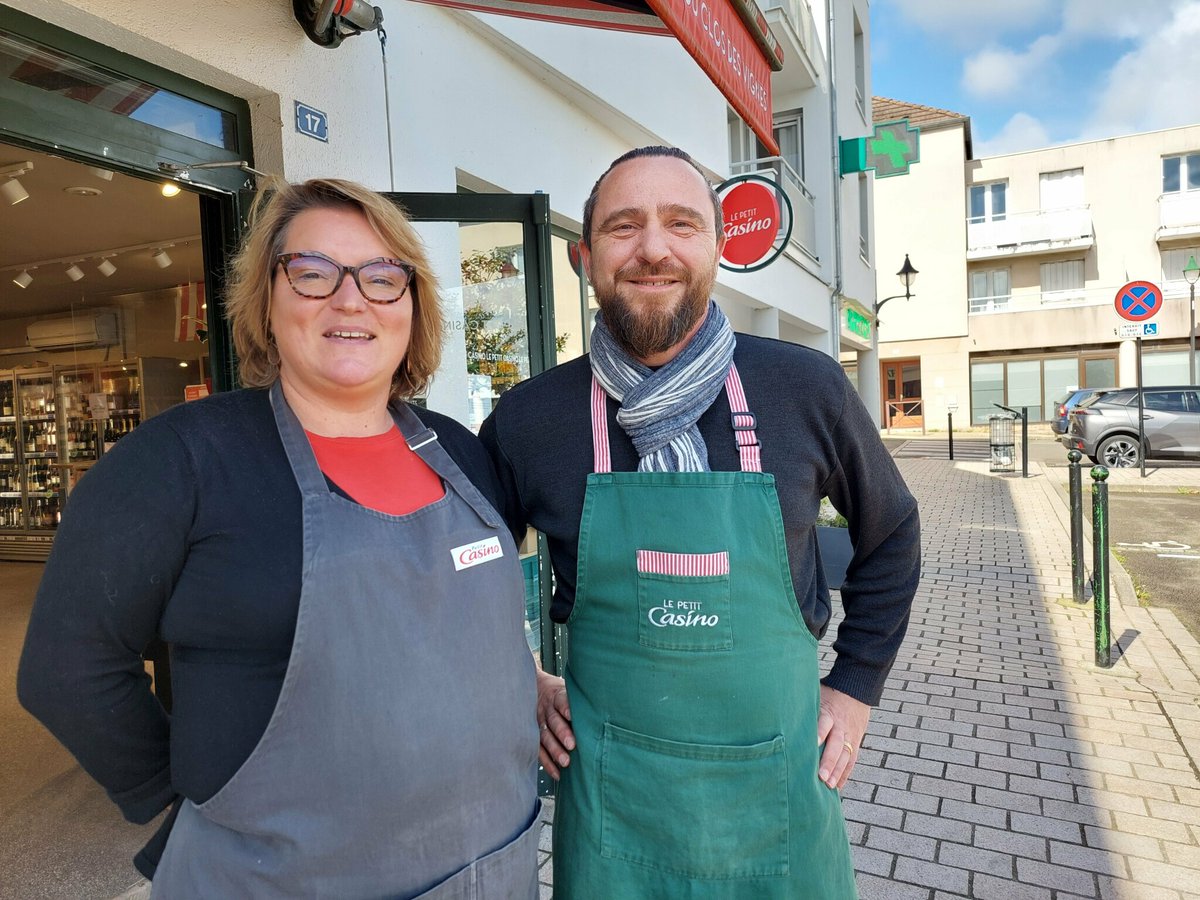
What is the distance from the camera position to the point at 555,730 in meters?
1.62

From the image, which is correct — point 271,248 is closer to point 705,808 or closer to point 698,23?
point 705,808

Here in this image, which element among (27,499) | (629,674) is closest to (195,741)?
(629,674)

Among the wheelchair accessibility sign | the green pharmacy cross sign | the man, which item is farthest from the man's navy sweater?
the wheelchair accessibility sign

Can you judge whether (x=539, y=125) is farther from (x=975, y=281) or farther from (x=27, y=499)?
(x=975, y=281)

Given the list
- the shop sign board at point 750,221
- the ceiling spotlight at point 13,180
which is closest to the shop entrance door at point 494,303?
the ceiling spotlight at point 13,180

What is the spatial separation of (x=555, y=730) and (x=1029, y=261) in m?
32.9

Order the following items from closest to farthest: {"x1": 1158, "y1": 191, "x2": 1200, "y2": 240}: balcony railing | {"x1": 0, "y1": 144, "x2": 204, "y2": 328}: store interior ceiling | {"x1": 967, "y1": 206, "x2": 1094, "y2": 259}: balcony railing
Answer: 1. {"x1": 0, "y1": 144, "x2": 204, "y2": 328}: store interior ceiling
2. {"x1": 1158, "y1": 191, "x2": 1200, "y2": 240}: balcony railing
3. {"x1": 967, "y1": 206, "x2": 1094, "y2": 259}: balcony railing

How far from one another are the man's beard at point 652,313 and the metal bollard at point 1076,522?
5029mm

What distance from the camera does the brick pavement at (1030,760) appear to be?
2.80 m

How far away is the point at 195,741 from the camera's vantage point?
121 centimetres

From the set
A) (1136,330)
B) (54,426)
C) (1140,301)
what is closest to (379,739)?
(54,426)

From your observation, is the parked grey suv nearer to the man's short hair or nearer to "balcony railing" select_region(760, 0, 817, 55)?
"balcony railing" select_region(760, 0, 817, 55)

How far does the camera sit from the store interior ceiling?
5152mm

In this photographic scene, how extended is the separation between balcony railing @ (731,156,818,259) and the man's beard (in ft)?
27.8
